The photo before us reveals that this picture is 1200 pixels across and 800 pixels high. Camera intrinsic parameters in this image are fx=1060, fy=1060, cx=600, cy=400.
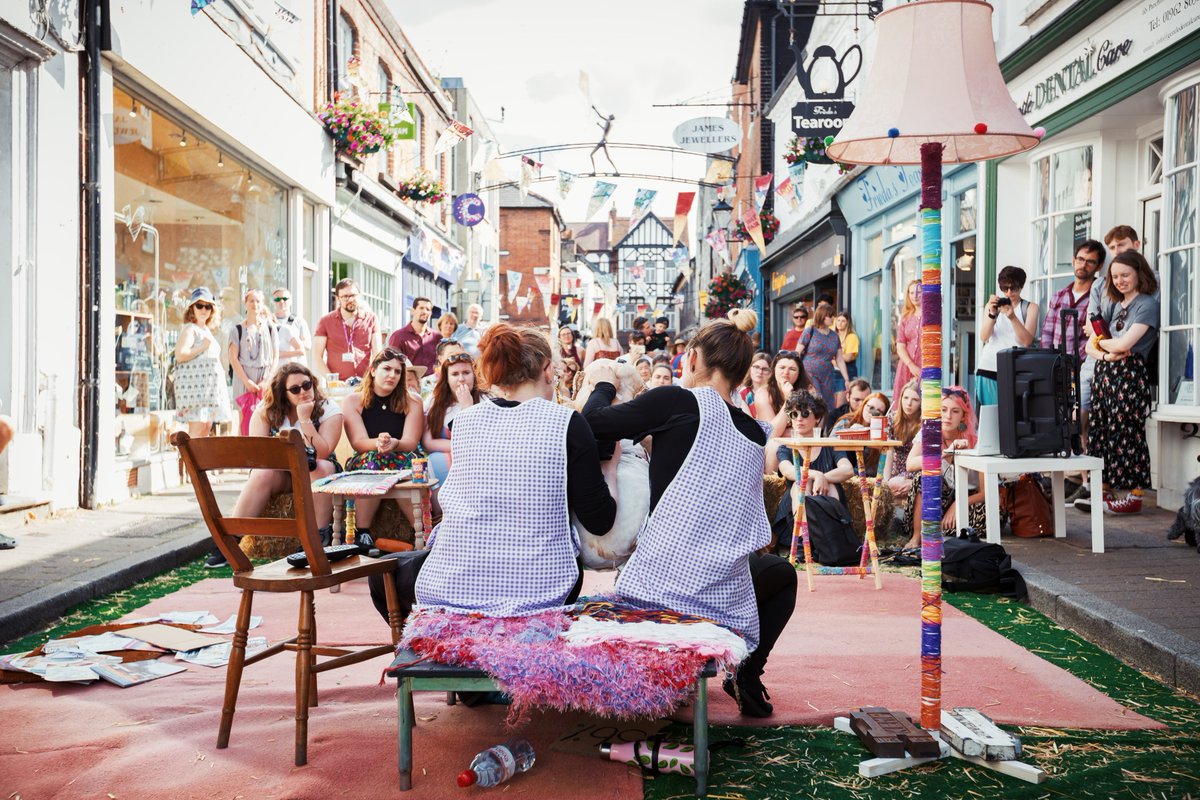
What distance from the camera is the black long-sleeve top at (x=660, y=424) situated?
3.43m

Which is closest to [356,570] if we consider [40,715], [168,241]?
[40,715]

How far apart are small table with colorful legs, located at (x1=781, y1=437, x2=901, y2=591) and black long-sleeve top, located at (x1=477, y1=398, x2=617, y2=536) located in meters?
2.67

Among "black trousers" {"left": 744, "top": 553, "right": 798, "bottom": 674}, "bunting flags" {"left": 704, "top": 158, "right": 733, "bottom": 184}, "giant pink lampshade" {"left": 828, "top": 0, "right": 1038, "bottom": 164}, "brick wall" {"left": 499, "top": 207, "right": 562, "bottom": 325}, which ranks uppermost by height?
"brick wall" {"left": 499, "top": 207, "right": 562, "bottom": 325}

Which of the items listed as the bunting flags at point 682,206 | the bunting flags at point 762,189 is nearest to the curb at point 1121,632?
the bunting flags at point 762,189

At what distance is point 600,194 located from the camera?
75.4 feet

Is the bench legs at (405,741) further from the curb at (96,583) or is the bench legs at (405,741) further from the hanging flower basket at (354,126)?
the hanging flower basket at (354,126)

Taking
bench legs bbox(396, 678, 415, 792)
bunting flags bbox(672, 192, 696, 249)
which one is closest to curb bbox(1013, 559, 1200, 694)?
bench legs bbox(396, 678, 415, 792)

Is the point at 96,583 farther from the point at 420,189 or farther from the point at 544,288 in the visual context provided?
the point at 544,288

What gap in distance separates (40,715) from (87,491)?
180 inches

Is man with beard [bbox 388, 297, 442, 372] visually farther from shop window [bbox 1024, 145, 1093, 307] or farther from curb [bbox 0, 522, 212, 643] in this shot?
shop window [bbox 1024, 145, 1093, 307]

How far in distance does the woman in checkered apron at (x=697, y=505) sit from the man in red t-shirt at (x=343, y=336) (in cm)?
716

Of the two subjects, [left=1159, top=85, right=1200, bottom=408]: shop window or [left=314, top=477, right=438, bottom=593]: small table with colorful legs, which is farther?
[left=1159, top=85, right=1200, bottom=408]: shop window

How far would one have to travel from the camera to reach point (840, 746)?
136 inches

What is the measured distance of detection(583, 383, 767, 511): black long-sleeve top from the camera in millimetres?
3426
